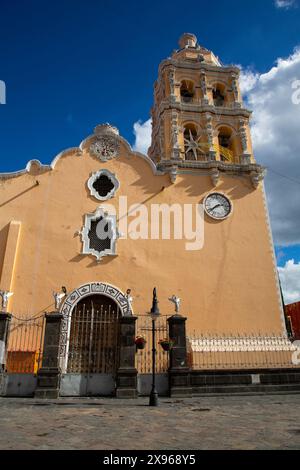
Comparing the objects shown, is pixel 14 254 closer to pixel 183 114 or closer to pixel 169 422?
pixel 169 422

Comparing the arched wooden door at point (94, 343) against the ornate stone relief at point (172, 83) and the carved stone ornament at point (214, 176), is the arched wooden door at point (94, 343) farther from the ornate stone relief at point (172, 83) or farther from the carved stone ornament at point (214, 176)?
the ornate stone relief at point (172, 83)

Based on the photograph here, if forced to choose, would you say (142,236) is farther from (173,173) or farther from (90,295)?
(173,173)

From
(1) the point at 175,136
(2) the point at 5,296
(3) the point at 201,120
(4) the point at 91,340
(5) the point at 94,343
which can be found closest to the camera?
(4) the point at 91,340

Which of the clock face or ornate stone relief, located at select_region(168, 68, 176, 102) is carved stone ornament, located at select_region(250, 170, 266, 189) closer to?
the clock face

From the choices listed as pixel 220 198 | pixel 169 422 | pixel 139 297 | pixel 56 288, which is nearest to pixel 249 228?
pixel 220 198

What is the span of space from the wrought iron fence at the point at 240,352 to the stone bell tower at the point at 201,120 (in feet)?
25.6

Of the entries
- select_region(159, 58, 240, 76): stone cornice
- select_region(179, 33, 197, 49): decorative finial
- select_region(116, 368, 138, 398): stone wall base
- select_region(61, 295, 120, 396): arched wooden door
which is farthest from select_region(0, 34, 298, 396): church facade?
select_region(179, 33, 197, 49): decorative finial

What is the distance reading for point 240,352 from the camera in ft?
48.1

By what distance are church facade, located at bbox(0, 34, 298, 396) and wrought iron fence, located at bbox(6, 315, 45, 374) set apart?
1.99 ft

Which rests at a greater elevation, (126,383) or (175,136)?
(175,136)

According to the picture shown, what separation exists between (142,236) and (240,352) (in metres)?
6.46

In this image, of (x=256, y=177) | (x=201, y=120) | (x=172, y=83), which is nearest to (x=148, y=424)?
(x=256, y=177)

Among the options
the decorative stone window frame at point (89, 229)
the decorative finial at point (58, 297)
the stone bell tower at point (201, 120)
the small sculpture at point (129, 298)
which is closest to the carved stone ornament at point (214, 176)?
the stone bell tower at point (201, 120)

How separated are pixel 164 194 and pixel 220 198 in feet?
9.38
